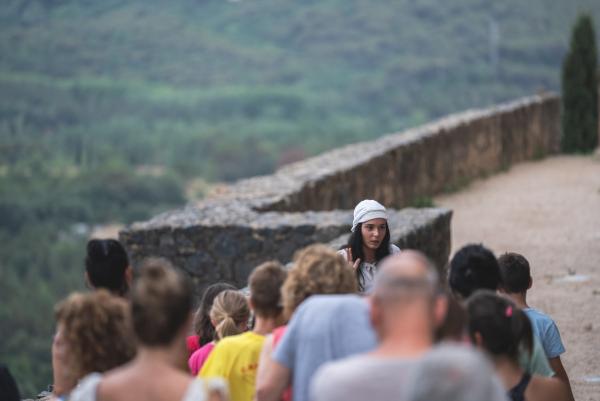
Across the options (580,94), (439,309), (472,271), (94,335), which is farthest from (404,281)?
(580,94)

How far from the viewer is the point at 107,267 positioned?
530 centimetres

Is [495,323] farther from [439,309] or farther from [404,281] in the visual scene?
[404,281]

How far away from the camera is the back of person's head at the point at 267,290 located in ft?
15.9

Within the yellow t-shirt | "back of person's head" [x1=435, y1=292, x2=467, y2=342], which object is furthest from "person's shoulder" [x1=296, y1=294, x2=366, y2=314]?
the yellow t-shirt

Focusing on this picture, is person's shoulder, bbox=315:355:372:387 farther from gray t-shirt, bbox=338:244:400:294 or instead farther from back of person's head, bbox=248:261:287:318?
gray t-shirt, bbox=338:244:400:294

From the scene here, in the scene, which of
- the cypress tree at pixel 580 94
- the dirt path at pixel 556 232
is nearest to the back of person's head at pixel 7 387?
the dirt path at pixel 556 232

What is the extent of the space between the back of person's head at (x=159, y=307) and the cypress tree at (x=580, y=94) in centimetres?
2179

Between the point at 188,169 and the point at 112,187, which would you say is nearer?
the point at 112,187

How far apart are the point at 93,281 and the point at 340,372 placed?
6.88 feet

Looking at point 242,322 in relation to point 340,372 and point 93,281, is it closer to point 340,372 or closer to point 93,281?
point 93,281

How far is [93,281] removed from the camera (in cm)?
532

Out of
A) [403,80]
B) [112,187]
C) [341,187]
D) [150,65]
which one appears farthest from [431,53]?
[341,187]

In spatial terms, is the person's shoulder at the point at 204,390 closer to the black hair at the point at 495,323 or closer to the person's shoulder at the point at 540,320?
the black hair at the point at 495,323

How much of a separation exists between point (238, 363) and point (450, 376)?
200 cm
